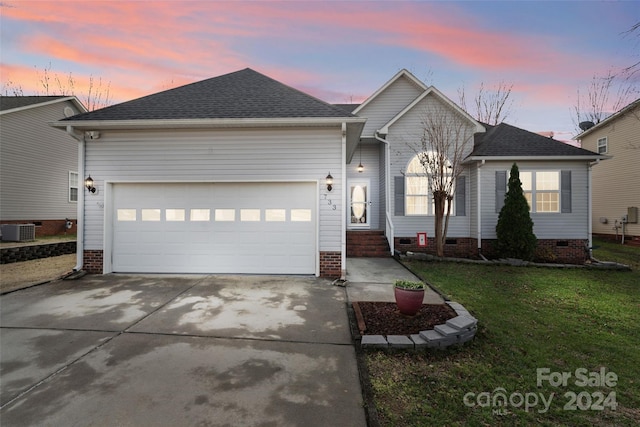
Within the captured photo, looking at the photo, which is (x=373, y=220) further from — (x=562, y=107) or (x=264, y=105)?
(x=562, y=107)

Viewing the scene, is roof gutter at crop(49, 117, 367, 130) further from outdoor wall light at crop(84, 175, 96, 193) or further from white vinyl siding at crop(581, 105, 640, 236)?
white vinyl siding at crop(581, 105, 640, 236)

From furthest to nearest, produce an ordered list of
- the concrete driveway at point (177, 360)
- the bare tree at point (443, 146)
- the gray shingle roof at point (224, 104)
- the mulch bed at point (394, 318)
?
the bare tree at point (443, 146), the gray shingle roof at point (224, 104), the mulch bed at point (394, 318), the concrete driveway at point (177, 360)

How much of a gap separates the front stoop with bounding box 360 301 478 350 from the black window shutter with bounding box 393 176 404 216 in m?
7.26

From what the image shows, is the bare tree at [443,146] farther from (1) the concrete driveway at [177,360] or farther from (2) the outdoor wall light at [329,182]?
(1) the concrete driveway at [177,360]

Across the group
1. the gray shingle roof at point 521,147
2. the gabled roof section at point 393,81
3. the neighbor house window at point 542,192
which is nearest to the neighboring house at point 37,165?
the gabled roof section at point 393,81

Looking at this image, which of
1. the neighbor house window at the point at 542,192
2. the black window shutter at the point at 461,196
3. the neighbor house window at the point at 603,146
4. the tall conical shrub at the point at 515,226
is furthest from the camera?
the neighbor house window at the point at 603,146

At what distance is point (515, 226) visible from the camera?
9.45 meters

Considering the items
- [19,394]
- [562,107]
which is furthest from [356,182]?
[562,107]

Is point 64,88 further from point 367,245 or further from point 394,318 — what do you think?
point 394,318

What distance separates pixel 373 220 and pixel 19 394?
10859 millimetres

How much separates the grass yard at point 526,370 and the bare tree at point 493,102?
20.5 metres

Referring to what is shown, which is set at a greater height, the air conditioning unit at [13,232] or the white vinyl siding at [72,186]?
the white vinyl siding at [72,186]

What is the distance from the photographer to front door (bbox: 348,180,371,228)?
12.1m

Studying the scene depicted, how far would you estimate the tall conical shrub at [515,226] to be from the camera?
368 inches
